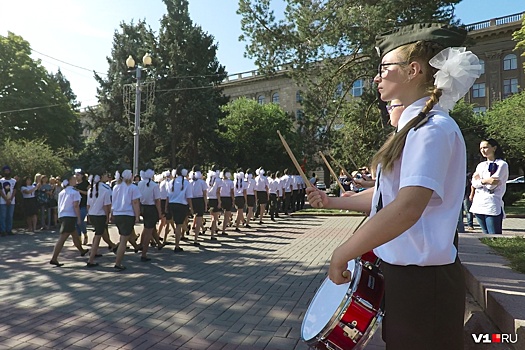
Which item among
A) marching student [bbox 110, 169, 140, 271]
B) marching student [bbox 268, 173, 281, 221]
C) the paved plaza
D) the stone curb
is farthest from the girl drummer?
marching student [bbox 268, 173, 281, 221]

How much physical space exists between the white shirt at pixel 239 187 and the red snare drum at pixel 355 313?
12610 millimetres

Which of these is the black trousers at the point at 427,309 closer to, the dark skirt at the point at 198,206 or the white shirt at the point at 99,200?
the white shirt at the point at 99,200

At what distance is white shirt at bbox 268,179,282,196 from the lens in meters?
17.7

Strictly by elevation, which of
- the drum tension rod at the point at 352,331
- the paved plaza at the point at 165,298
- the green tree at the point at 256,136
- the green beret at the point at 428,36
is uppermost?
the green tree at the point at 256,136

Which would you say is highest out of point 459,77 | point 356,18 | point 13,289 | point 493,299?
point 356,18

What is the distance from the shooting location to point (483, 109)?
5041 centimetres

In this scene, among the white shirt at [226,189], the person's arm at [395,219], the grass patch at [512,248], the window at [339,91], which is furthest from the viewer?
the window at [339,91]

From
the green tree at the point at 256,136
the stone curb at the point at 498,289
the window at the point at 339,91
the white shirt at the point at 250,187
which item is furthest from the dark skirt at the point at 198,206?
the green tree at the point at 256,136

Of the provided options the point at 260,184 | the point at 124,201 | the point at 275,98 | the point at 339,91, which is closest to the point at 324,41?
the point at 339,91

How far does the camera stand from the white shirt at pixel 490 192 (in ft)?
22.1

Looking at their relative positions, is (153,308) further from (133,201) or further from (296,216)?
(296,216)

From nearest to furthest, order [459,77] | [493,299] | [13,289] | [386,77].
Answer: [459,77]
[386,77]
[493,299]
[13,289]

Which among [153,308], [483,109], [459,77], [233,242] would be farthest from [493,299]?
[483,109]

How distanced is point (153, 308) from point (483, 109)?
54.6 m
